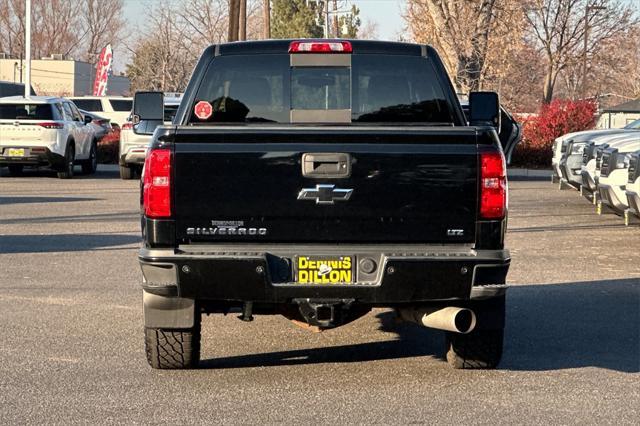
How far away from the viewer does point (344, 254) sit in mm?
7234

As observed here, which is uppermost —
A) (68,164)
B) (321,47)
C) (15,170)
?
(321,47)

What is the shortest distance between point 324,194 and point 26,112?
21927 millimetres

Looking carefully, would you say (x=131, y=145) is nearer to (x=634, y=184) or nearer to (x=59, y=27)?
(x=634, y=184)

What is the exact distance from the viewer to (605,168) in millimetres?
17812

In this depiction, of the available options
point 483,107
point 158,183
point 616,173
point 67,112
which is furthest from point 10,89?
point 158,183

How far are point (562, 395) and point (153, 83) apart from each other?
252ft

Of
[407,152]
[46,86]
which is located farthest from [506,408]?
[46,86]

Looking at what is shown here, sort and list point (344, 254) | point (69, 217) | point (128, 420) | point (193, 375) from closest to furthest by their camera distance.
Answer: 1. point (128, 420)
2. point (344, 254)
3. point (193, 375)
4. point (69, 217)

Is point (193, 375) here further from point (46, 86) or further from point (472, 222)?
point (46, 86)

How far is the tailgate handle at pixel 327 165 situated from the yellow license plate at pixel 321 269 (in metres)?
0.46

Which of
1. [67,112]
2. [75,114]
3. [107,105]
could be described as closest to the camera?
[67,112]

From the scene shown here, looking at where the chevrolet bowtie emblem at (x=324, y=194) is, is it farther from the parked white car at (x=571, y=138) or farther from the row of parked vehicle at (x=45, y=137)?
the row of parked vehicle at (x=45, y=137)

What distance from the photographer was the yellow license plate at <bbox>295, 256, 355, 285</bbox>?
7.23 m

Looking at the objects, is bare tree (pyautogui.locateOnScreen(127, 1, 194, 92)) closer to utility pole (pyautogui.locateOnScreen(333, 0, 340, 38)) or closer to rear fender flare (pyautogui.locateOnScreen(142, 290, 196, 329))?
utility pole (pyautogui.locateOnScreen(333, 0, 340, 38))
